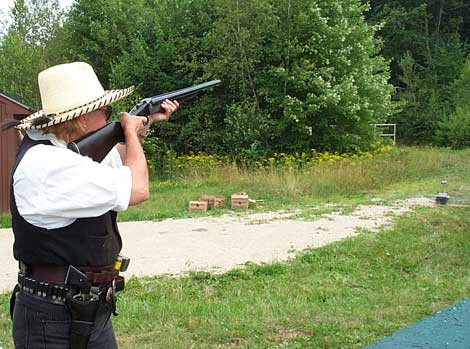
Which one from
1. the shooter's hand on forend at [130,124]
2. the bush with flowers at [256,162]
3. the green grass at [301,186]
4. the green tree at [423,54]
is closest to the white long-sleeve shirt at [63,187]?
the shooter's hand on forend at [130,124]

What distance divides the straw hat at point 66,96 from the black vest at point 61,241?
100 millimetres

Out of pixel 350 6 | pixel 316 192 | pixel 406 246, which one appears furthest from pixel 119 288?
pixel 350 6

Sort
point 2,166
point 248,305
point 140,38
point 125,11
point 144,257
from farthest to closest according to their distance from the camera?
point 125,11 < point 140,38 < point 2,166 < point 144,257 < point 248,305

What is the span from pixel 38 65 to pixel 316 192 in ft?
41.5

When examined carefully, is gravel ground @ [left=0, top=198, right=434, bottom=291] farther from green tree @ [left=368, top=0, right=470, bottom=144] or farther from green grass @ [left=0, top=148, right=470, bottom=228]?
green tree @ [left=368, top=0, right=470, bottom=144]

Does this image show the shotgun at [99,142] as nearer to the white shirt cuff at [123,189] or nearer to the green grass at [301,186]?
the white shirt cuff at [123,189]

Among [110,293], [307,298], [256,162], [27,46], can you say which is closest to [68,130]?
[110,293]

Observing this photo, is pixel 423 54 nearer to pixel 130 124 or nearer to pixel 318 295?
pixel 318 295

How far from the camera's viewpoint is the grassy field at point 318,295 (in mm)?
4910

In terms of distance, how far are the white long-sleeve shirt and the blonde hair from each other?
0.33 ft

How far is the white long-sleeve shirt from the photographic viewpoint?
2.54m

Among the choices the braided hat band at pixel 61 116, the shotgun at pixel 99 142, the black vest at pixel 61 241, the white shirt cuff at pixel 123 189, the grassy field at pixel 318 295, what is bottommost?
the grassy field at pixel 318 295

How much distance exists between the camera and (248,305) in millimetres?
5730

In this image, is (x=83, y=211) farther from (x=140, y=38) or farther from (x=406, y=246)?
(x=140, y=38)
